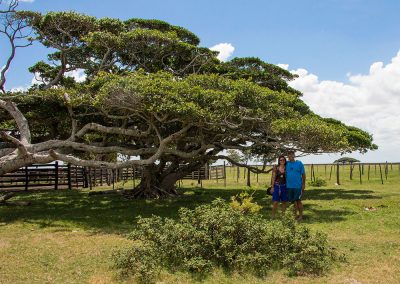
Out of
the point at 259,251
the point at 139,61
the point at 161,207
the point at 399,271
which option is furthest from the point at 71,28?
the point at 399,271

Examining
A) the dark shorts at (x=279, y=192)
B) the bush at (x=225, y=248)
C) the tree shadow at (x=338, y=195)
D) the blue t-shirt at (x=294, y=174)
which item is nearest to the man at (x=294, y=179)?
the blue t-shirt at (x=294, y=174)

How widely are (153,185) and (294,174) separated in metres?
9.57

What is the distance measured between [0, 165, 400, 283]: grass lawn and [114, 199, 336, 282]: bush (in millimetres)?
257

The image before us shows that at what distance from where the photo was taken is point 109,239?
9.49 metres

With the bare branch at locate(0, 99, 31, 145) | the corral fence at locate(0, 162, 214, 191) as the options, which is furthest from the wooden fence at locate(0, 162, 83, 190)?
the bare branch at locate(0, 99, 31, 145)

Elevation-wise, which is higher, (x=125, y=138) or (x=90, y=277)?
(x=125, y=138)

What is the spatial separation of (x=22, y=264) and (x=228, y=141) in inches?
455

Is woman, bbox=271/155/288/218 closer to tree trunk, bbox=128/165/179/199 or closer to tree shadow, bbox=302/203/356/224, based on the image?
tree shadow, bbox=302/203/356/224

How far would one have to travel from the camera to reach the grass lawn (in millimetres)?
6512

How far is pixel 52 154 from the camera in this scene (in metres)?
13.5

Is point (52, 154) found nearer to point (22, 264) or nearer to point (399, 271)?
point (22, 264)

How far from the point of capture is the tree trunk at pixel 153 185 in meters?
19.0

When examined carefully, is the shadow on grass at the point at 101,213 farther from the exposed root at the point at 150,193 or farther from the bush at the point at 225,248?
the bush at the point at 225,248

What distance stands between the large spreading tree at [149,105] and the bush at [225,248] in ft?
15.4
